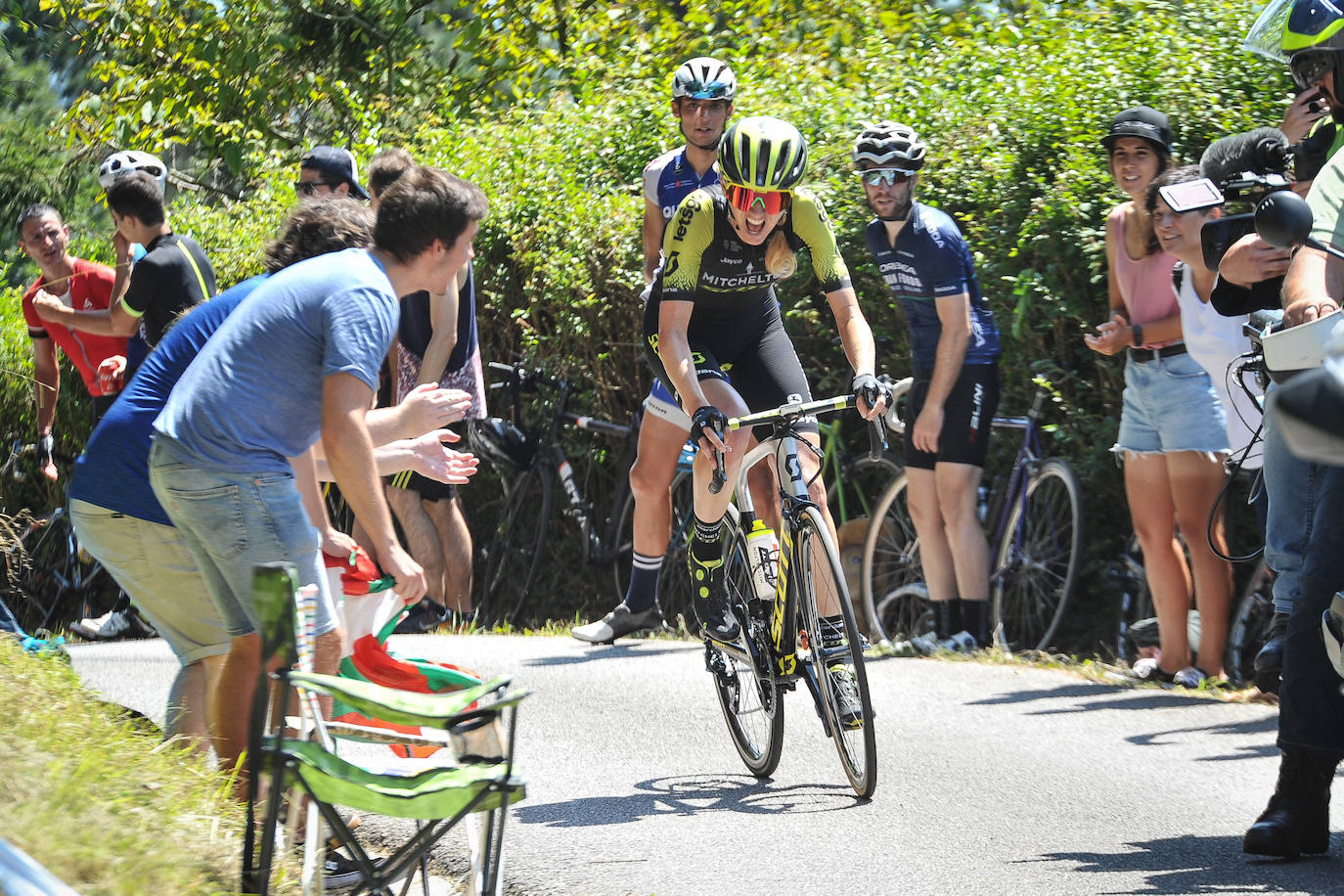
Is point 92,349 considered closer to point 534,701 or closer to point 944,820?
point 534,701

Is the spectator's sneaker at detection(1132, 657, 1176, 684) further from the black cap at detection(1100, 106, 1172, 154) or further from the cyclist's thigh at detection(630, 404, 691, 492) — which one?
the cyclist's thigh at detection(630, 404, 691, 492)

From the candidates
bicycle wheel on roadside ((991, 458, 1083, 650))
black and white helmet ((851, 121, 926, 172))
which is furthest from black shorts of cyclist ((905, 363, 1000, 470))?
black and white helmet ((851, 121, 926, 172))

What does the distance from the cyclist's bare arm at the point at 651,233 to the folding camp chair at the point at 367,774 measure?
5420 mm

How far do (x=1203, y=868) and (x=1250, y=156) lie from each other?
2769mm

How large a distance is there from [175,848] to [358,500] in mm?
1037

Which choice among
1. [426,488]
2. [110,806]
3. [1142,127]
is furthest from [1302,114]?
[110,806]

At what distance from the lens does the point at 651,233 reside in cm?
909

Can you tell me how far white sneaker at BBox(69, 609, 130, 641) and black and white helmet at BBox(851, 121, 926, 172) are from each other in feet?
21.0

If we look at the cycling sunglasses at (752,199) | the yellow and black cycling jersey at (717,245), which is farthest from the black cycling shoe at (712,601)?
the cycling sunglasses at (752,199)

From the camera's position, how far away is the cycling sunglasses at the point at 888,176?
27.0ft

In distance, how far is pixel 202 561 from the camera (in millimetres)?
4746

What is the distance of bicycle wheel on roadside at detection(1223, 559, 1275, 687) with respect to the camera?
7.27 meters

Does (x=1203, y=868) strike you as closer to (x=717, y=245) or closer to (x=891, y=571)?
(x=717, y=245)

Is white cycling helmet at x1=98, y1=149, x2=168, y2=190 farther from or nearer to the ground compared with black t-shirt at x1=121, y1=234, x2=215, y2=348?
farther from the ground
